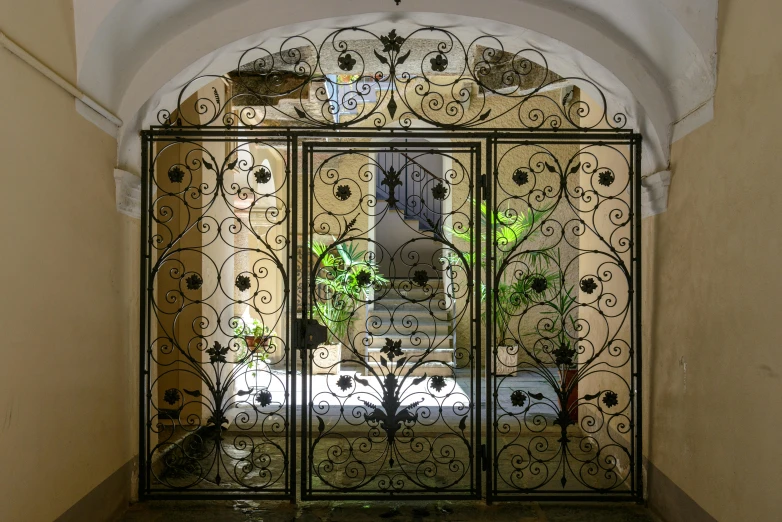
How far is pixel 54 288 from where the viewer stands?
287 cm

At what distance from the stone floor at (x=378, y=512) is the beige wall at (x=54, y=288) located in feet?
1.55

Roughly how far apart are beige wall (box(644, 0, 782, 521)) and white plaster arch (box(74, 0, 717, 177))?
0.47 meters

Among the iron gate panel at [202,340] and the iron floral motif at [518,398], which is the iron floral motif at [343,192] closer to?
the iron gate panel at [202,340]

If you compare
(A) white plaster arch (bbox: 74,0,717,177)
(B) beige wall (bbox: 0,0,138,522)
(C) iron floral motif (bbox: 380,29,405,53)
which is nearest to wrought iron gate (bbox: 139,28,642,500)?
(C) iron floral motif (bbox: 380,29,405,53)

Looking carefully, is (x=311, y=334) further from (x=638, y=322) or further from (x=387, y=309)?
(x=638, y=322)

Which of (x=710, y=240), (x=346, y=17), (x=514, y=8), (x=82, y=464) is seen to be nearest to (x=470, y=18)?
(x=514, y=8)

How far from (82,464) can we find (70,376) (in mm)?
514

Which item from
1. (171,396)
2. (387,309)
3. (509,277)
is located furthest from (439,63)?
(509,277)

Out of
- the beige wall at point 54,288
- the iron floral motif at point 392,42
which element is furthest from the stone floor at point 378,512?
the iron floral motif at point 392,42

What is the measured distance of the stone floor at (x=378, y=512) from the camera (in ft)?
12.2

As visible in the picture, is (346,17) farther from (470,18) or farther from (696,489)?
(696,489)

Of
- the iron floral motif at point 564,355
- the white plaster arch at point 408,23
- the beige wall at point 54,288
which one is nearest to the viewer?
the beige wall at point 54,288

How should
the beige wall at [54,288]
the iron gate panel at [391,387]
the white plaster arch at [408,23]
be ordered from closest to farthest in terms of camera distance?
the beige wall at [54,288]
the white plaster arch at [408,23]
the iron gate panel at [391,387]

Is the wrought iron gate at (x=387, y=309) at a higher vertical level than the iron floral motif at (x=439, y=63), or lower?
lower
